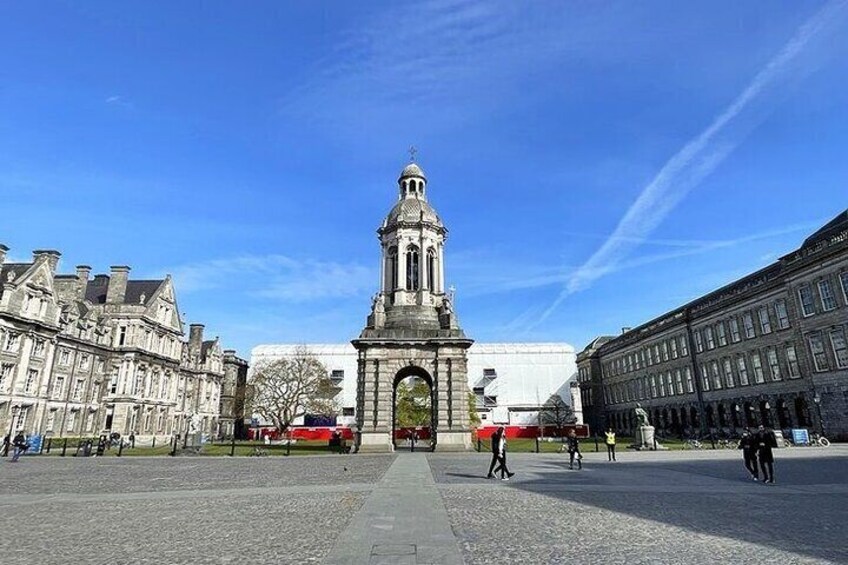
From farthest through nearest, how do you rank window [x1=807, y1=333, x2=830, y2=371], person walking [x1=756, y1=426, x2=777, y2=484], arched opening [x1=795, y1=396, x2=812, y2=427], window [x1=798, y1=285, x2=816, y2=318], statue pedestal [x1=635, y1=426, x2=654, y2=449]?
arched opening [x1=795, y1=396, x2=812, y2=427], window [x1=798, y1=285, x2=816, y2=318], window [x1=807, y1=333, x2=830, y2=371], statue pedestal [x1=635, y1=426, x2=654, y2=449], person walking [x1=756, y1=426, x2=777, y2=484]

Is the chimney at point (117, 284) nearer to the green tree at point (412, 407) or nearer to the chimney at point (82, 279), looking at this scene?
the chimney at point (82, 279)

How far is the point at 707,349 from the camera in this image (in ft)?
196

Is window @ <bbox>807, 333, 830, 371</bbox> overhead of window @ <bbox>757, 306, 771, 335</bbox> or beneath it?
beneath

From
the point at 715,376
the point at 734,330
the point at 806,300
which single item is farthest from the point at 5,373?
the point at 734,330

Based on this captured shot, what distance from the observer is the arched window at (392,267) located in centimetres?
3928

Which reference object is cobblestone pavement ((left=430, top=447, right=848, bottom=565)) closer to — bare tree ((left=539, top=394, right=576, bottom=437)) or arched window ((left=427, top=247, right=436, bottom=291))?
arched window ((left=427, top=247, right=436, bottom=291))

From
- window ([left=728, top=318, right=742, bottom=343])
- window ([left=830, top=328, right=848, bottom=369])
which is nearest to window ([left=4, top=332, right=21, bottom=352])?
window ([left=830, top=328, right=848, bottom=369])

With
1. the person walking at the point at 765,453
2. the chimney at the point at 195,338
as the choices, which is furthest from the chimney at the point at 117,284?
the person walking at the point at 765,453

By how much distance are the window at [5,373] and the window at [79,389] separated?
9.80m

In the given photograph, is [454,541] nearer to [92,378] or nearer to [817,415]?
[817,415]

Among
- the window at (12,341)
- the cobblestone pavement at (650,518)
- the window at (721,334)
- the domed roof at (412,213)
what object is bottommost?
the cobblestone pavement at (650,518)

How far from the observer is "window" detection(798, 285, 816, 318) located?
143 ft

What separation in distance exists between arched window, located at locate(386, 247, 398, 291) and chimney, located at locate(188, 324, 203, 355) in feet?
177

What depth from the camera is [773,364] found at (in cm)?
4891
